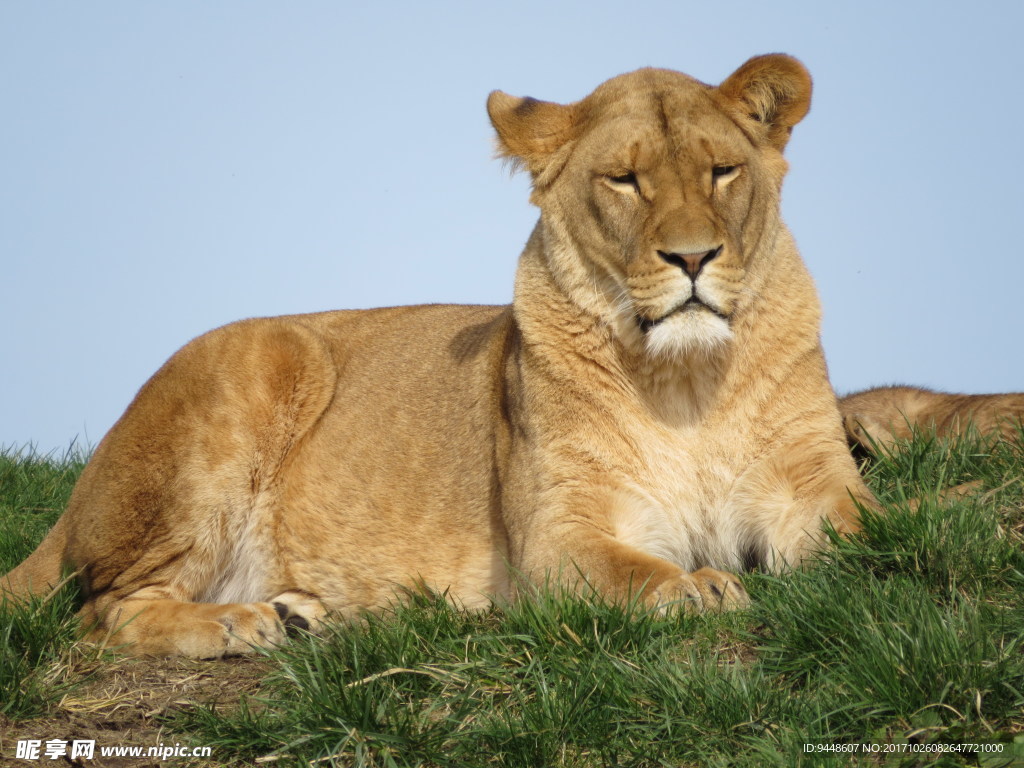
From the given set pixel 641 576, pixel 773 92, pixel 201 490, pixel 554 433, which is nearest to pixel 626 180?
pixel 773 92

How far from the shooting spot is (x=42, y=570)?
546 centimetres

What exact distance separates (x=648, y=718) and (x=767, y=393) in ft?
5.45

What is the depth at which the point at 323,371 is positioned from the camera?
5.96 m

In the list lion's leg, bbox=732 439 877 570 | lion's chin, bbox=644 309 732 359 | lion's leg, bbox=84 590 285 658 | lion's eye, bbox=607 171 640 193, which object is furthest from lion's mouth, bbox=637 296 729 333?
lion's leg, bbox=84 590 285 658

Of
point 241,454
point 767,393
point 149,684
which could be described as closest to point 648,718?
point 767,393

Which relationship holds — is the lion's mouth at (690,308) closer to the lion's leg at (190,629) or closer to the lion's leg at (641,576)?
the lion's leg at (641,576)

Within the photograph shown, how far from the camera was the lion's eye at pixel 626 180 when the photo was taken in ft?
14.5

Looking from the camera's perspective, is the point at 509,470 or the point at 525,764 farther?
the point at 509,470

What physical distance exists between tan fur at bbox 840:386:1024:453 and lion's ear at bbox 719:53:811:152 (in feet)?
5.01

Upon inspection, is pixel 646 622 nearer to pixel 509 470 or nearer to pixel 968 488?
pixel 509 470

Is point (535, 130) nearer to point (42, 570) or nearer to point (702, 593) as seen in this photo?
point (702, 593)

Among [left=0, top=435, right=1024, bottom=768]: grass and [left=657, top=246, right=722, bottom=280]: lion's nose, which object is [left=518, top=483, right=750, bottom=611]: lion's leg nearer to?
[left=0, top=435, right=1024, bottom=768]: grass

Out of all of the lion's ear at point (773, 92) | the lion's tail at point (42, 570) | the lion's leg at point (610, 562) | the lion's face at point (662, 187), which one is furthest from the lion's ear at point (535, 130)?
the lion's tail at point (42, 570)

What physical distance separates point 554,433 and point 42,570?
251 cm
